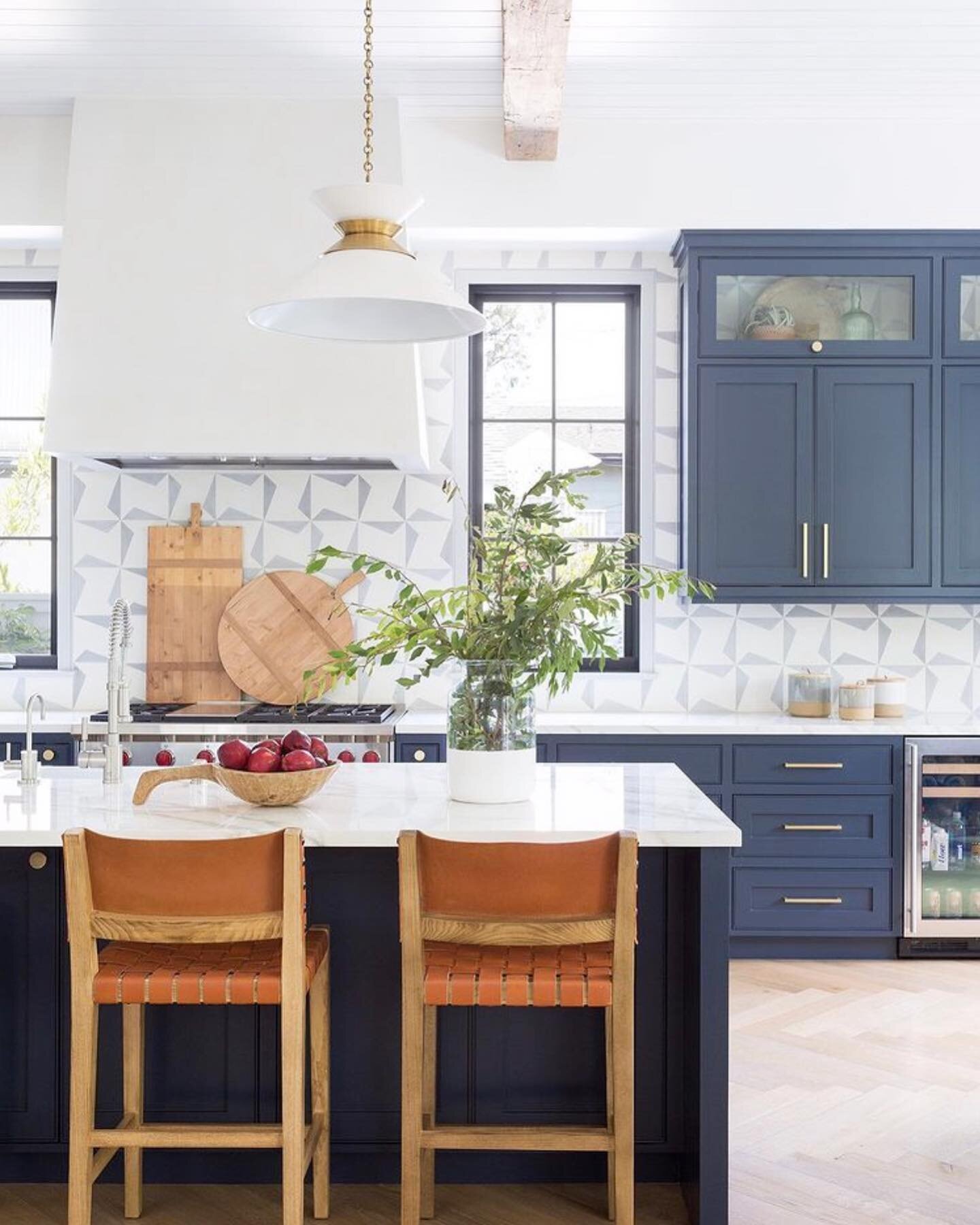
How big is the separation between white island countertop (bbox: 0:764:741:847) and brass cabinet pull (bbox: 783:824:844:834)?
5.26 ft

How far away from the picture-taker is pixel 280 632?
4.86 metres

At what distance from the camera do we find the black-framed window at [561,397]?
504 cm

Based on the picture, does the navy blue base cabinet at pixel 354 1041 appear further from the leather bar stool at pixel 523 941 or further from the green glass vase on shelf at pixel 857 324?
the green glass vase on shelf at pixel 857 324

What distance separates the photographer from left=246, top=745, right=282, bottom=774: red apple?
101 inches

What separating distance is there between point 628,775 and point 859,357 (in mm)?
2318

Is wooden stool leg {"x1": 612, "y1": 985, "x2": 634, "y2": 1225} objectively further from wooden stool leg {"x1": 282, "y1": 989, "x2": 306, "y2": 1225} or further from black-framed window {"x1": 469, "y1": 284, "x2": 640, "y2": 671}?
black-framed window {"x1": 469, "y1": 284, "x2": 640, "y2": 671}

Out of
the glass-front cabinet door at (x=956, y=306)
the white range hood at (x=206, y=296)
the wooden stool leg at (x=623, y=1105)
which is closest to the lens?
the wooden stool leg at (x=623, y=1105)

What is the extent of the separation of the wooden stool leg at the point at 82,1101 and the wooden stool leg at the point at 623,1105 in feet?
3.25

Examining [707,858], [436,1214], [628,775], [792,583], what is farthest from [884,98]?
[436,1214]

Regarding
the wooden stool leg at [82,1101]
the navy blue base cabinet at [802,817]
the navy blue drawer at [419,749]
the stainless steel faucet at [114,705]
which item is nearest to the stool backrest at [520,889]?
the wooden stool leg at [82,1101]

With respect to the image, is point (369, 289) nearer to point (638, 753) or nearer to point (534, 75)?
point (534, 75)

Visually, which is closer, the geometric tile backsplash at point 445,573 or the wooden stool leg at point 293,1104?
the wooden stool leg at point 293,1104

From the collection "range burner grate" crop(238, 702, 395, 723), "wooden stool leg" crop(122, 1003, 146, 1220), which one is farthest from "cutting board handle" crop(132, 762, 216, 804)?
"range burner grate" crop(238, 702, 395, 723)

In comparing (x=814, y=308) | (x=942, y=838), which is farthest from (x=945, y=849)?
(x=814, y=308)
